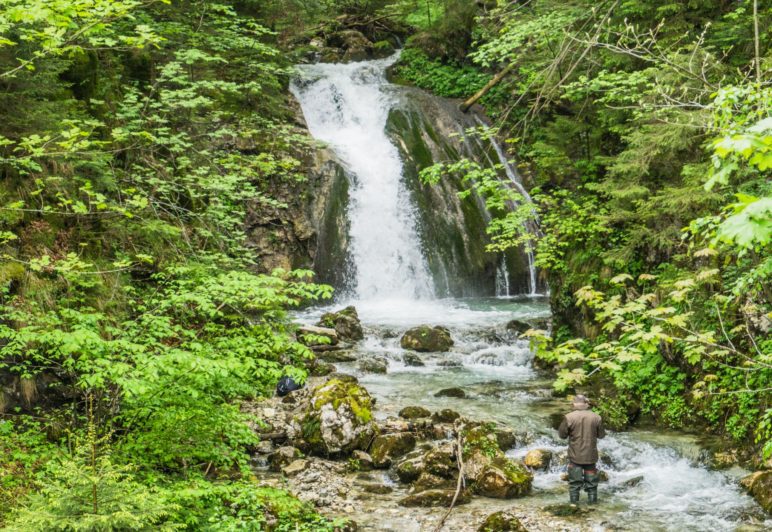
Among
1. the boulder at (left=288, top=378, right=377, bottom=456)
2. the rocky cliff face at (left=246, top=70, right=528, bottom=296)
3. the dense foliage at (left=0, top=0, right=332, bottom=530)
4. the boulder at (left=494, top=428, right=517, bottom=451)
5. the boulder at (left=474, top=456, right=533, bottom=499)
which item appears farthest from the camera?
the rocky cliff face at (left=246, top=70, right=528, bottom=296)

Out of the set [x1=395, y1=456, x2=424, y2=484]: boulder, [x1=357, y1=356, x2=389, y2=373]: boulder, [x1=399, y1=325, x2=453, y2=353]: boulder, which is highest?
[x1=399, y1=325, x2=453, y2=353]: boulder

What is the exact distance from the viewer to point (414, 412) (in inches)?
400

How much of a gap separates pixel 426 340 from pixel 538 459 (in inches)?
239

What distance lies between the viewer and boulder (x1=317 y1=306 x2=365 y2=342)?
1514 cm

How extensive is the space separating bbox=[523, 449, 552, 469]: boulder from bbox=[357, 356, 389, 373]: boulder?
192 inches

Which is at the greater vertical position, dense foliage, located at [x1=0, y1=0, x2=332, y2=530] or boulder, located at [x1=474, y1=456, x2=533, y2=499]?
dense foliage, located at [x1=0, y1=0, x2=332, y2=530]

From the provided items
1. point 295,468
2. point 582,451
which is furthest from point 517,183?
point 295,468

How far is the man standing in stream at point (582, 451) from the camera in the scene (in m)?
7.57

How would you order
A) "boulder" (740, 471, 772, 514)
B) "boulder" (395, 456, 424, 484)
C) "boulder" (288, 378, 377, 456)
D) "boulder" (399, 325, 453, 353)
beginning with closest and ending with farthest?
"boulder" (740, 471, 772, 514) → "boulder" (395, 456, 424, 484) → "boulder" (288, 378, 377, 456) → "boulder" (399, 325, 453, 353)

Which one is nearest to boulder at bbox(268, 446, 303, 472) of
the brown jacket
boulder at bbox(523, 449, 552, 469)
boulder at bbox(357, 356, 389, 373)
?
boulder at bbox(523, 449, 552, 469)

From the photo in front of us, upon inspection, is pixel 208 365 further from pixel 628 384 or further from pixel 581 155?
pixel 581 155

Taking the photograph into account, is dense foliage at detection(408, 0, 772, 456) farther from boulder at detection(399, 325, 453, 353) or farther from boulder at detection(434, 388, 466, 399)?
boulder at detection(399, 325, 453, 353)

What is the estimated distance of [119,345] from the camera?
512cm

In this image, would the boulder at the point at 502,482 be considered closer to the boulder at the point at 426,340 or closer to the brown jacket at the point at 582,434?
the brown jacket at the point at 582,434
